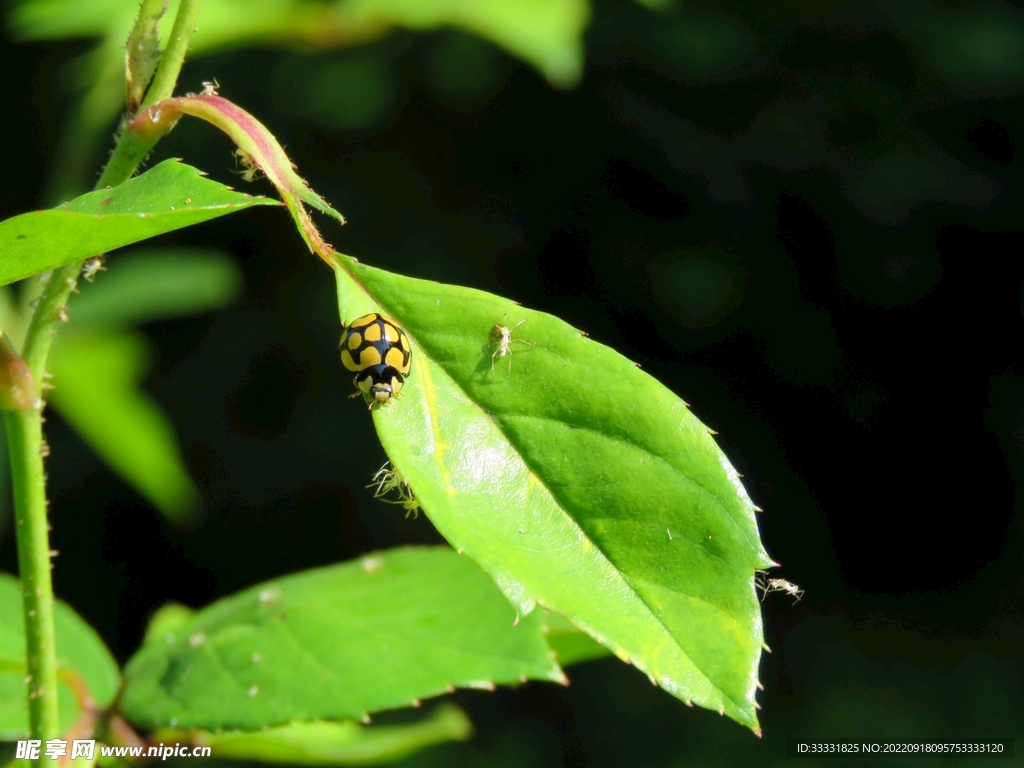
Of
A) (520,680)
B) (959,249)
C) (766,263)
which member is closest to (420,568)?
(520,680)

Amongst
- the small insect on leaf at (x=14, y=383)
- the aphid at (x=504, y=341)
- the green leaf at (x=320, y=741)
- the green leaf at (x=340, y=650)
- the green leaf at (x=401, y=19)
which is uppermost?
the green leaf at (x=401, y=19)

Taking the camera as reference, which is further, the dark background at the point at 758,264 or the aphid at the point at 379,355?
the dark background at the point at 758,264

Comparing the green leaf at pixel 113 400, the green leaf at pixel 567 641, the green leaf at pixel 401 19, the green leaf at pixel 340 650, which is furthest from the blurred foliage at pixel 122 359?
the green leaf at pixel 567 641

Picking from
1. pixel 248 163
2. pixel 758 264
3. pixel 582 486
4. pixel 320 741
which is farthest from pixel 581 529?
pixel 758 264

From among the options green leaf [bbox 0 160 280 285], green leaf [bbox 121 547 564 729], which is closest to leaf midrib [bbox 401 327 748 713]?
green leaf [bbox 0 160 280 285]

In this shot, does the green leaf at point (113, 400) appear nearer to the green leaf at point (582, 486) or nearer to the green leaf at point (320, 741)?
the green leaf at point (320, 741)

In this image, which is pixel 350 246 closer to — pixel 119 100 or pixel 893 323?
pixel 119 100
